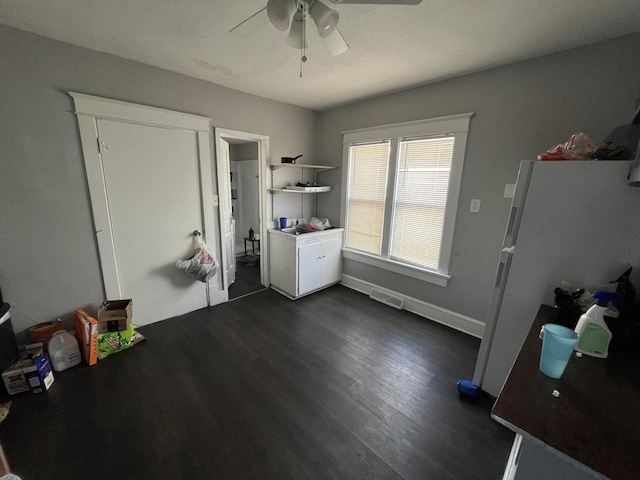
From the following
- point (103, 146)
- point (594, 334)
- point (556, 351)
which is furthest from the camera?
point (103, 146)

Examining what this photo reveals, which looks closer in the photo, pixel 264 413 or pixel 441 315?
pixel 264 413

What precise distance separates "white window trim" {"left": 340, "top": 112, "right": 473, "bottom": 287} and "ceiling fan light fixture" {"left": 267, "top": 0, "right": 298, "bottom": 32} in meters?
1.84

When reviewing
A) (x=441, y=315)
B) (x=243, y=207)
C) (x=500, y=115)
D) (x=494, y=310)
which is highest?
(x=500, y=115)

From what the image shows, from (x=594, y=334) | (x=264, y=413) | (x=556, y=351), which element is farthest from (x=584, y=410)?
(x=264, y=413)

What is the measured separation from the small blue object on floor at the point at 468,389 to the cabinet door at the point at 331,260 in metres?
2.01

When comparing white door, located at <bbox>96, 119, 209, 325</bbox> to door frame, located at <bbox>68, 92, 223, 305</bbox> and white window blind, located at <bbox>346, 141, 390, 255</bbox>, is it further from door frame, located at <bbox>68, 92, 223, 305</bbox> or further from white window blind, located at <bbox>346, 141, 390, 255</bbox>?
white window blind, located at <bbox>346, 141, 390, 255</bbox>

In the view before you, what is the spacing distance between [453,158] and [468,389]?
2008 mm

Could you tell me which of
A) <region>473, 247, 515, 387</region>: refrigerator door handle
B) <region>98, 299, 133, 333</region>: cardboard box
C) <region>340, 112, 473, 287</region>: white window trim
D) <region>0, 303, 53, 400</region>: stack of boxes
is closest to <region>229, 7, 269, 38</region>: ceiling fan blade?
<region>340, 112, 473, 287</region>: white window trim

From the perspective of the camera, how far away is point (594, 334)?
1.04 metres

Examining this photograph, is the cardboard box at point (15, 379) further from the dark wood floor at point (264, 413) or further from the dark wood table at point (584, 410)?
the dark wood table at point (584, 410)

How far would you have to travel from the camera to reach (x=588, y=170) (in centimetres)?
132

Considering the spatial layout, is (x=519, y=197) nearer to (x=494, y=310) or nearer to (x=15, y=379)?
(x=494, y=310)

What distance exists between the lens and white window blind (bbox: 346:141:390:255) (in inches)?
120

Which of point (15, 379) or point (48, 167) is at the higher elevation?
point (48, 167)
